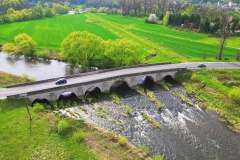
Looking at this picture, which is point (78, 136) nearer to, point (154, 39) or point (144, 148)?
point (144, 148)

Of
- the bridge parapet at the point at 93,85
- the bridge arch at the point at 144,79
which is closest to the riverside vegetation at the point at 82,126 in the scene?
the bridge parapet at the point at 93,85

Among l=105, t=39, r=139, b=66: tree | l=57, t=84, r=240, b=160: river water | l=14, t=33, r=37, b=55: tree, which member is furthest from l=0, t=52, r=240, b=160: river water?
l=14, t=33, r=37, b=55: tree

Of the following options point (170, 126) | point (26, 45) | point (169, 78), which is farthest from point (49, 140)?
point (26, 45)

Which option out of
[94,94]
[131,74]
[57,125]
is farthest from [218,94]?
[57,125]

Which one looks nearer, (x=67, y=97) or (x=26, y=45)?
(x=67, y=97)

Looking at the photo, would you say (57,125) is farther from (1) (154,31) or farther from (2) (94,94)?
(1) (154,31)

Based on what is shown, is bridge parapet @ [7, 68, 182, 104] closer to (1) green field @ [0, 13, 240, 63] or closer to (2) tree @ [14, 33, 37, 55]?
(1) green field @ [0, 13, 240, 63]

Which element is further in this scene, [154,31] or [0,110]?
[154,31]
